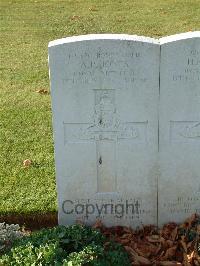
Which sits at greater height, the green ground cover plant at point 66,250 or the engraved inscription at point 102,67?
the engraved inscription at point 102,67

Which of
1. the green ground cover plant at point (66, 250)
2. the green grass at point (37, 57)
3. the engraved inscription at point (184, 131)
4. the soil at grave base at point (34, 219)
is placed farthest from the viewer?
the green grass at point (37, 57)

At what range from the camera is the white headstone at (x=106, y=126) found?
4461mm

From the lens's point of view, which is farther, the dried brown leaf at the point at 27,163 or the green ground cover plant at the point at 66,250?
the dried brown leaf at the point at 27,163

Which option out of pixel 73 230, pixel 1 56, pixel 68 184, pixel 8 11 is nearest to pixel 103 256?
pixel 73 230

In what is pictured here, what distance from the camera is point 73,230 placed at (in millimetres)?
4508

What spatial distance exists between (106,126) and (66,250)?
1139 mm

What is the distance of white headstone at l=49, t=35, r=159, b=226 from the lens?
4.46m

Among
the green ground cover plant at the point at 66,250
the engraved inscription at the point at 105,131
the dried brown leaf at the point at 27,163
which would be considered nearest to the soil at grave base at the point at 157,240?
the green ground cover plant at the point at 66,250

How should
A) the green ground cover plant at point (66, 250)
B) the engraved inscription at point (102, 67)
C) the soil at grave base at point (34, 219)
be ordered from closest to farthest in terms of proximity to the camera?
the green ground cover plant at point (66, 250), the engraved inscription at point (102, 67), the soil at grave base at point (34, 219)

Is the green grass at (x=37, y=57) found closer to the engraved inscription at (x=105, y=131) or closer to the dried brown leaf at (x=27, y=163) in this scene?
the dried brown leaf at (x=27, y=163)

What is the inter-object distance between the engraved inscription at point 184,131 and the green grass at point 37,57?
1549 mm

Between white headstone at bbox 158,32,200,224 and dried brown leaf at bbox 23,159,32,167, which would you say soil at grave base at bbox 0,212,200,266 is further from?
dried brown leaf at bbox 23,159,32,167

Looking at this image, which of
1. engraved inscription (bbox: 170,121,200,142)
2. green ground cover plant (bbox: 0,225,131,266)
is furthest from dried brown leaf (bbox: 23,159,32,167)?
engraved inscription (bbox: 170,121,200,142)

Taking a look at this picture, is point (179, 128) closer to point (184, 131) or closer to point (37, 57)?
point (184, 131)
